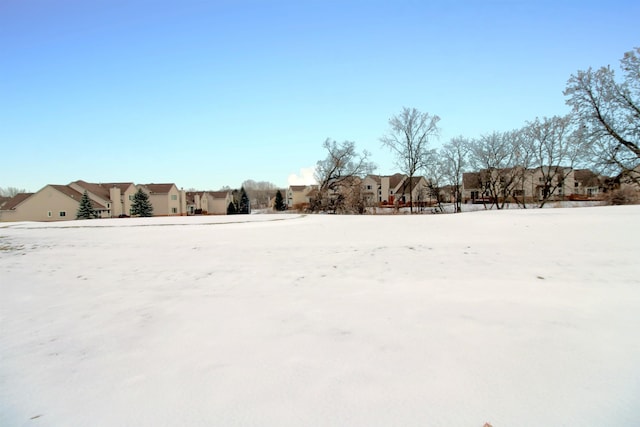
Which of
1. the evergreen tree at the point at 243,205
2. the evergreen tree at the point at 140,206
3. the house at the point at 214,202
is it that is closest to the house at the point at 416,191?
the evergreen tree at the point at 243,205

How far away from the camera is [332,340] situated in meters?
3.24

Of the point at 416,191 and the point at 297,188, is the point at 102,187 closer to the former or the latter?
the point at 297,188

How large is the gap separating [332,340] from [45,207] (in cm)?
5971

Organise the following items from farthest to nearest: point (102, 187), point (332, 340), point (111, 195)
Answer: point (102, 187)
point (111, 195)
point (332, 340)

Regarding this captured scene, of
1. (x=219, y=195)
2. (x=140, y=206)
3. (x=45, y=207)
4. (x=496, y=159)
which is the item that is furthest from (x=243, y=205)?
(x=496, y=159)

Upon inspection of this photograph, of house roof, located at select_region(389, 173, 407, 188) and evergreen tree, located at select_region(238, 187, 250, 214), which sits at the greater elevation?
house roof, located at select_region(389, 173, 407, 188)

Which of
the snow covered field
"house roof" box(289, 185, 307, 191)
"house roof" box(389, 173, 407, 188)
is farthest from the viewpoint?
"house roof" box(289, 185, 307, 191)

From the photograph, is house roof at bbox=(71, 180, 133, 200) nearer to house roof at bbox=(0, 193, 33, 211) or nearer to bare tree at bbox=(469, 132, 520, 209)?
house roof at bbox=(0, 193, 33, 211)

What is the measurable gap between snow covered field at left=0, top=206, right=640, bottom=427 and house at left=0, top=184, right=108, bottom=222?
50764 mm

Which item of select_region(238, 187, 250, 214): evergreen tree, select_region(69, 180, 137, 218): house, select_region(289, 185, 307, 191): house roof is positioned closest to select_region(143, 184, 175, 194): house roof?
select_region(69, 180, 137, 218): house

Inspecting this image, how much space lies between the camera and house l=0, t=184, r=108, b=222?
46438mm

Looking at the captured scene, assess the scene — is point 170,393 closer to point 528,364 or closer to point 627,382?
point 528,364

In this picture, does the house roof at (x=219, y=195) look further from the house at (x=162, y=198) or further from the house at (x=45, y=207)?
the house at (x=45, y=207)

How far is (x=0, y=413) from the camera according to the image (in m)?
2.28
